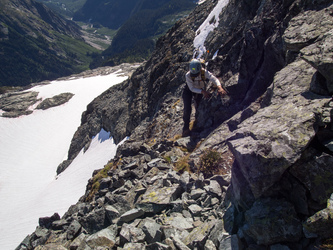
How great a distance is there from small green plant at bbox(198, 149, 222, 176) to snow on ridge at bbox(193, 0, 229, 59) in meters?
14.8

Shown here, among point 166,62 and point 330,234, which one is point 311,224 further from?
point 166,62

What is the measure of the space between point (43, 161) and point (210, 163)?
151 ft

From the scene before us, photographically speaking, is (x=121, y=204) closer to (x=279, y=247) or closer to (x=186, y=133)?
(x=186, y=133)

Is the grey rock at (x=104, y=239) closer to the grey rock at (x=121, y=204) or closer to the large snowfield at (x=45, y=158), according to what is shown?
the grey rock at (x=121, y=204)

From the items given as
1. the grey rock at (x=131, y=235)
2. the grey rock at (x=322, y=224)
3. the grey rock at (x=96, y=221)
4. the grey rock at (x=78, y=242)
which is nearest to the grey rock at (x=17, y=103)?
the grey rock at (x=96, y=221)

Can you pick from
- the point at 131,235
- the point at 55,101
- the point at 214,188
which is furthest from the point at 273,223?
Answer: the point at 55,101

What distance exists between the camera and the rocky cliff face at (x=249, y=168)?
14.5 feet

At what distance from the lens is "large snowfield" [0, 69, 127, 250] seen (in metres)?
24.0

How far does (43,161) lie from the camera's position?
147ft

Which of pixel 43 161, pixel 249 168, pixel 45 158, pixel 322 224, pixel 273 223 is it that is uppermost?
pixel 249 168

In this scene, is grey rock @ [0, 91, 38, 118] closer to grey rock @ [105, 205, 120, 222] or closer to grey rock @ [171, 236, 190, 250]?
grey rock @ [105, 205, 120, 222]

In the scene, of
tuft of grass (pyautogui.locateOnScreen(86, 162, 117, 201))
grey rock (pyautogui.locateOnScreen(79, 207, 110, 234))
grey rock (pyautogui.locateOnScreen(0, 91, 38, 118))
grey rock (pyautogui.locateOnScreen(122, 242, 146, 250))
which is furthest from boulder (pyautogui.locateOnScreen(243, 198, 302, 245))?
grey rock (pyautogui.locateOnScreen(0, 91, 38, 118))

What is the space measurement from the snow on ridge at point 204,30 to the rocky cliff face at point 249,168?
306 inches

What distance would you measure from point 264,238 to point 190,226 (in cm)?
234
